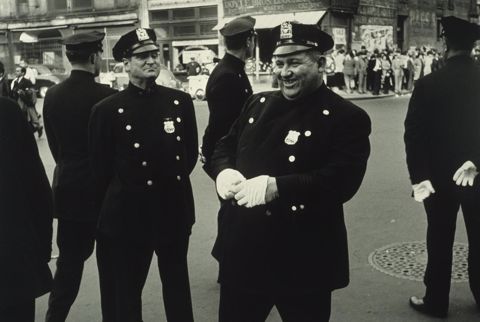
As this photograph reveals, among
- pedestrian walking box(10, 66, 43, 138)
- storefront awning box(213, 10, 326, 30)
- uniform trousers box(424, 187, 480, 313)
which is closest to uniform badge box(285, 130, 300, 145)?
uniform trousers box(424, 187, 480, 313)

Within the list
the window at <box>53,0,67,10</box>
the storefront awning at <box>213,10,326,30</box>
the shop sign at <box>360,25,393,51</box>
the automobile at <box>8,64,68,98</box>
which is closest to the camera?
the storefront awning at <box>213,10,326,30</box>

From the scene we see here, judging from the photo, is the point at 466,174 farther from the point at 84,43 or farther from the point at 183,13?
the point at 183,13

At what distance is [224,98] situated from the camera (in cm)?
502

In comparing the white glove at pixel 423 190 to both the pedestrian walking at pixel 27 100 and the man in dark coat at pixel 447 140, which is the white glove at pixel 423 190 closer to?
the man in dark coat at pixel 447 140

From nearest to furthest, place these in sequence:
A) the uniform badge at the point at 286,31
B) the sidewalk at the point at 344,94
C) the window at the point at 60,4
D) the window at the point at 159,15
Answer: the uniform badge at the point at 286,31
the sidewalk at the point at 344,94
the window at the point at 159,15
the window at the point at 60,4

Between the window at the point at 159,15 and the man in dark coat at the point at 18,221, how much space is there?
35626mm

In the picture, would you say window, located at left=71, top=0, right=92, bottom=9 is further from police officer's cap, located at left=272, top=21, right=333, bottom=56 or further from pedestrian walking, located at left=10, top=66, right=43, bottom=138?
police officer's cap, located at left=272, top=21, right=333, bottom=56

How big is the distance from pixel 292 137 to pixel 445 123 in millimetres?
1897

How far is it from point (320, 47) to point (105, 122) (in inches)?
59.3

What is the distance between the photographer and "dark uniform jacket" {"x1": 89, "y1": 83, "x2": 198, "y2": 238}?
3.90 m

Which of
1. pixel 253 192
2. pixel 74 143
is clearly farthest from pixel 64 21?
pixel 253 192

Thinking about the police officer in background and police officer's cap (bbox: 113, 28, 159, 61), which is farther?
the police officer in background

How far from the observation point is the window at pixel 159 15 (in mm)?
37656

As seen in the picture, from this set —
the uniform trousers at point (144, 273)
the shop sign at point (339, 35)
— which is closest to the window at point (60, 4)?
the shop sign at point (339, 35)
